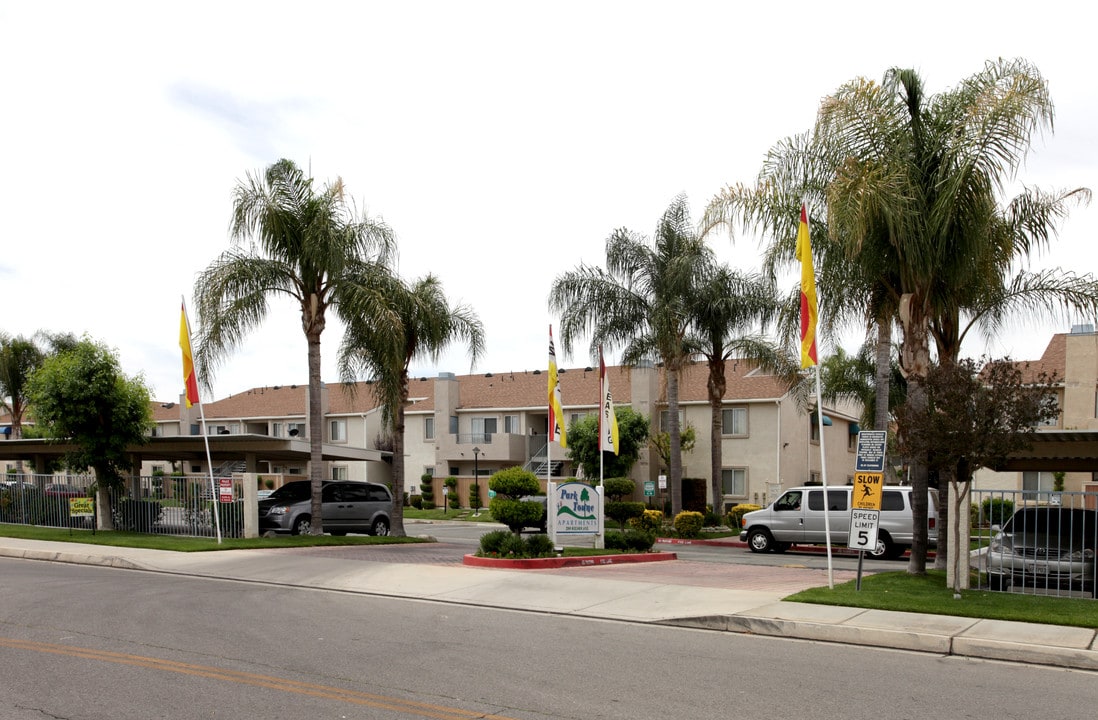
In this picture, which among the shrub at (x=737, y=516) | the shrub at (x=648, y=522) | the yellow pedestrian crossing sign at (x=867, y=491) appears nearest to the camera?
the yellow pedestrian crossing sign at (x=867, y=491)

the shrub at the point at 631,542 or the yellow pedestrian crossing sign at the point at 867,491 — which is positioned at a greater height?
the yellow pedestrian crossing sign at the point at 867,491

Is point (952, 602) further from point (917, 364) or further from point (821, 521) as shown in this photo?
point (821, 521)

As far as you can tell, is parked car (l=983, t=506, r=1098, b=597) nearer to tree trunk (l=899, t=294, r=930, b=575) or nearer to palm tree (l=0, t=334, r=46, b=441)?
tree trunk (l=899, t=294, r=930, b=575)

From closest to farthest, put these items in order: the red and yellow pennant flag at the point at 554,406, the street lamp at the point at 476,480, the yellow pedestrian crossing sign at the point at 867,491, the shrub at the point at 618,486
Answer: the yellow pedestrian crossing sign at the point at 867,491
the red and yellow pennant flag at the point at 554,406
the shrub at the point at 618,486
the street lamp at the point at 476,480

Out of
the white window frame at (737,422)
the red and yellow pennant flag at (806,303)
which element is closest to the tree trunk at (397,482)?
the red and yellow pennant flag at (806,303)

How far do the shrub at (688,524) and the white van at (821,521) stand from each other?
A: 134 inches

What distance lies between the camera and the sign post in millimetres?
13258

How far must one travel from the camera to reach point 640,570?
58.7ft

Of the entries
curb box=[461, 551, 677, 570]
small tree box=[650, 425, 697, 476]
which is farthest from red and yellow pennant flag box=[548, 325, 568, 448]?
small tree box=[650, 425, 697, 476]

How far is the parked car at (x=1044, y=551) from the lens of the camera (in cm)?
1388

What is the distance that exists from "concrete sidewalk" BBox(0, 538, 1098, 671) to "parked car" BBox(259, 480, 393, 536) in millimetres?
4119

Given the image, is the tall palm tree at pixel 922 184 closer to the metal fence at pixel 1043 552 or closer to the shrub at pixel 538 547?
the metal fence at pixel 1043 552

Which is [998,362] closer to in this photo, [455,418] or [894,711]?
[894,711]

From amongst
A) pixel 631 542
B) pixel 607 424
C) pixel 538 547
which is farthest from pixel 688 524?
pixel 538 547
